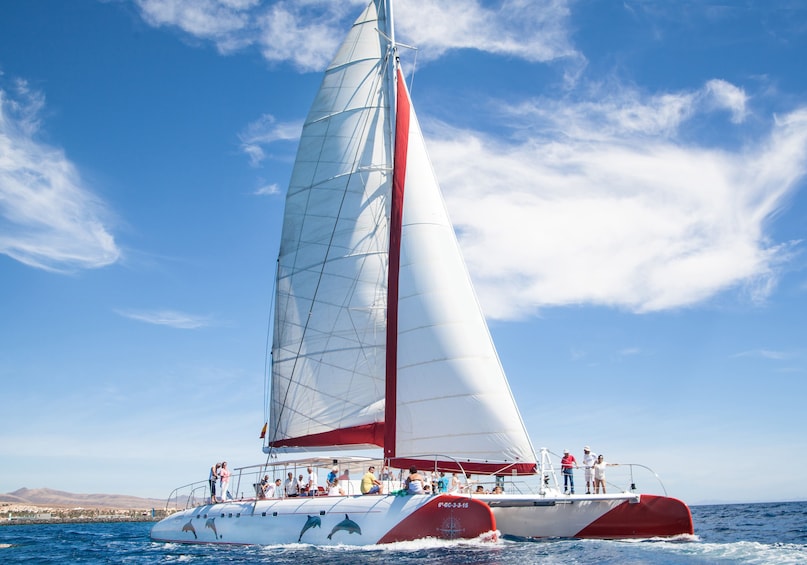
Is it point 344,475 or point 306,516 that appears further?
point 344,475

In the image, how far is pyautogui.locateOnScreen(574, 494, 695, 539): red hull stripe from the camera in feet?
51.2

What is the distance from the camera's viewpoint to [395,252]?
65.9ft

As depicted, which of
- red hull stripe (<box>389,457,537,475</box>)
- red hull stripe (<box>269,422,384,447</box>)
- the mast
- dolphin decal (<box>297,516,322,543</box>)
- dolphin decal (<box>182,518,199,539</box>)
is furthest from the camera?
dolphin decal (<box>182,518,199,539</box>)

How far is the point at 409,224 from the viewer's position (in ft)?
65.5

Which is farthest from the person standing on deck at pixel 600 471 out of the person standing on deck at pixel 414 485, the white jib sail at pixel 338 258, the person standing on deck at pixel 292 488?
the person standing on deck at pixel 292 488

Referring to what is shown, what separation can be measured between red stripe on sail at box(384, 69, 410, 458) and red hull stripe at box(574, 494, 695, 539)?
589 centimetres

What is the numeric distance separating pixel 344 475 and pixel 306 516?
2.36 m

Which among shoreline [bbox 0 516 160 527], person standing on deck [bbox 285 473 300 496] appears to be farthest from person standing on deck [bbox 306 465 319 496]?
shoreline [bbox 0 516 160 527]

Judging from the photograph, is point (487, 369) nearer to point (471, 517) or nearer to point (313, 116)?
point (471, 517)

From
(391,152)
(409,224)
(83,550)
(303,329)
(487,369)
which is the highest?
(391,152)

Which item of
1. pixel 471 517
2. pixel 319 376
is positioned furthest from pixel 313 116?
pixel 471 517

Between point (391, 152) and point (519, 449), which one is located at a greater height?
point (391, 152)

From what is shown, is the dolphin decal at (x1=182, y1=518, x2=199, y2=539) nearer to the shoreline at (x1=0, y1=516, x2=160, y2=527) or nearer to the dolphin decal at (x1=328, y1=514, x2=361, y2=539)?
the dolphin decal at (x1=328, y1=514, x2=361, y2=539)

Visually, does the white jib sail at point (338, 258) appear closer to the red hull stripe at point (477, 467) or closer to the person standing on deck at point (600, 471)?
the red hull stripe at point (477, 467)
